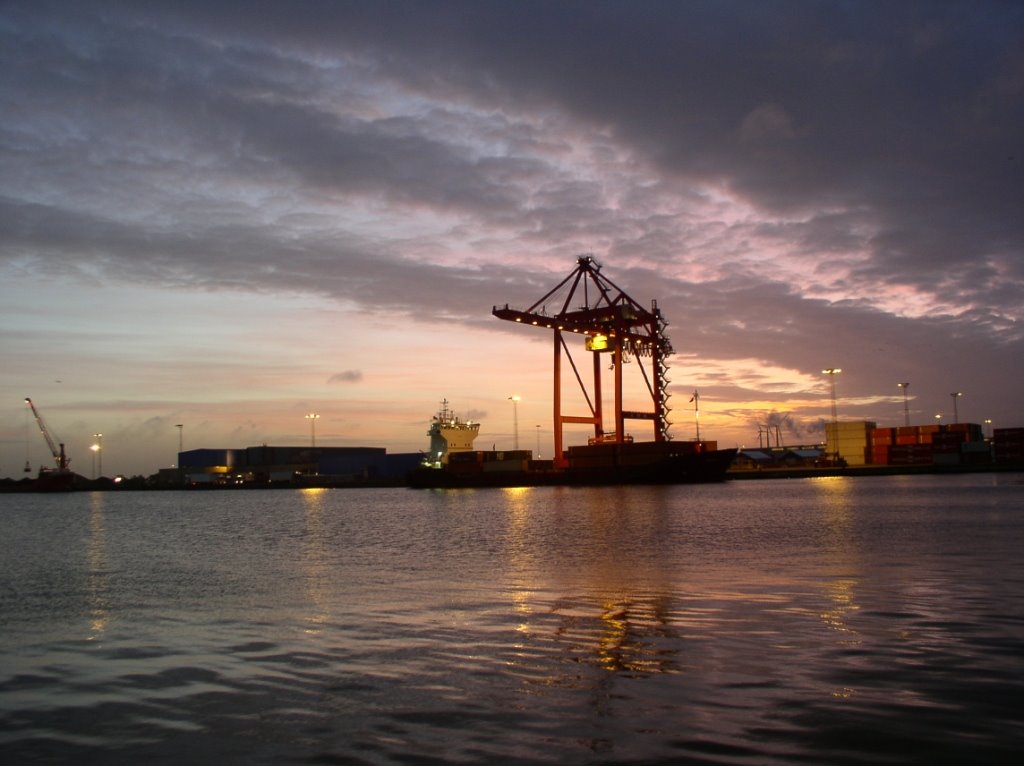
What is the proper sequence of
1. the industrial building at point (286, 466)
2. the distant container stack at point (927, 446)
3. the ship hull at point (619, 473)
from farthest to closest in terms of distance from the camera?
the industrial building at point (286, 466) < the distant container stack at point (927, 446) < the ship hull at point (619, 473)

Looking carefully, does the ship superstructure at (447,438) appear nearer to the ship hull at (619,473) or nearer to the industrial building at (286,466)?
the ship hull at (619,473)

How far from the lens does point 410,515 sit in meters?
49.1

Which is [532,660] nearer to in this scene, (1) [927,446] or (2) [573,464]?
(2) [573,464]

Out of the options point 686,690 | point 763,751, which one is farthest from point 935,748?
point 686,690

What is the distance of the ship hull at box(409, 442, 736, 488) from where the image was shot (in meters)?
82.2

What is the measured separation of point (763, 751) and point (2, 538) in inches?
1588

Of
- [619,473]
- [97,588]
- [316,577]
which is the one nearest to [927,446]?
[619,473]

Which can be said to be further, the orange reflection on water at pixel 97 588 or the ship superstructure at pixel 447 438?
the ship superstructure at pixel 447 438

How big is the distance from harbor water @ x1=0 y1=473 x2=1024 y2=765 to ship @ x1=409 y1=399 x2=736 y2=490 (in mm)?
60383

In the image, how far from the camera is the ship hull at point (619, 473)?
3236 inches

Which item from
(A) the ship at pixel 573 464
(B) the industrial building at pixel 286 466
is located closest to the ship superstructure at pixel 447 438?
(A) the ship at pixel 573 464

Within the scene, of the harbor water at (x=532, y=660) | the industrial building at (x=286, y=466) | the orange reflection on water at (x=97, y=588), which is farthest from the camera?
the industrial building at (x=286, y=466)

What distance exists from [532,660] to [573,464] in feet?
259

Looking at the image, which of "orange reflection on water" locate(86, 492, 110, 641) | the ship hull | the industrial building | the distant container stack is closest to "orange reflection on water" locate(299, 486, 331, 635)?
"orange reflection on water" locate(86, 492, 110, 641)
